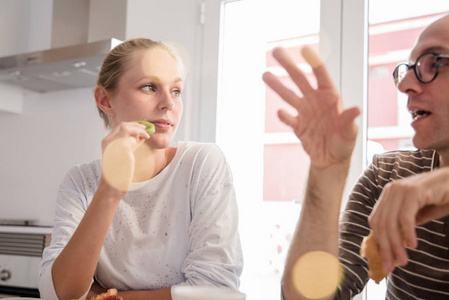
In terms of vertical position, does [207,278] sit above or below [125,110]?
below

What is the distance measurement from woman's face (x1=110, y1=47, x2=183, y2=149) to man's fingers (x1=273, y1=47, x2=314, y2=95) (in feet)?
1.92

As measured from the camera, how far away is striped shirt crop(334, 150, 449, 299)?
1024 mm

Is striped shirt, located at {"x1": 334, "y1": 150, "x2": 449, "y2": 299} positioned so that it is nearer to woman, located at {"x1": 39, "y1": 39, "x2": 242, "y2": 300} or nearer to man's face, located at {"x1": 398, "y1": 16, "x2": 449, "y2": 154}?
man's face, located at {"x1": 398, "y1": 16, "x2": 449, "y2": 154}

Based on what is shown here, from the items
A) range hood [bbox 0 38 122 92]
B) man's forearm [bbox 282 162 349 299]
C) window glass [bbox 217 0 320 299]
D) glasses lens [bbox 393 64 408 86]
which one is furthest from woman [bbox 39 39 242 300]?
window glass [bbox 217 0 320 299]

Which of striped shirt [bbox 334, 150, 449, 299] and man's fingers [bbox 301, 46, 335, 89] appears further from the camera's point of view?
striped shirt [bbox 334, 150, 449, 299]

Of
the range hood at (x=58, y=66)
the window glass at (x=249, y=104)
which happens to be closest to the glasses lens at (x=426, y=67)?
the window glass at (x=249, y=104)

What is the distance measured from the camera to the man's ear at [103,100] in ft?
5.01

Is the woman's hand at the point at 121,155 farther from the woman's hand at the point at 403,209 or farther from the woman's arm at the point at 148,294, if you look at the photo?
the woman's hand at the point at 403,209

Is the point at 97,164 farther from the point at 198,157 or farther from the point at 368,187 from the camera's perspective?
the point at 368,187

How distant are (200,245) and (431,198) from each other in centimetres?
66

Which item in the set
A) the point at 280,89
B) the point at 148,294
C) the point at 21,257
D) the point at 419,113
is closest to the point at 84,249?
the point at 148,294

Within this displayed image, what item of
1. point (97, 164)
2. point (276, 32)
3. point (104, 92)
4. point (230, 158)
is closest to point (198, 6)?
point (276, 32)

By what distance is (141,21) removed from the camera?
8.27 feet

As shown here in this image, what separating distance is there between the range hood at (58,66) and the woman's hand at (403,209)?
179 cm
